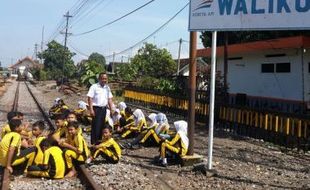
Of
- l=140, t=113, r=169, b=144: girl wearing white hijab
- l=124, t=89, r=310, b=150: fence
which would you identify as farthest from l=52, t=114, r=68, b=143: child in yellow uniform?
l=124, t=89, r=310, b=150: fence

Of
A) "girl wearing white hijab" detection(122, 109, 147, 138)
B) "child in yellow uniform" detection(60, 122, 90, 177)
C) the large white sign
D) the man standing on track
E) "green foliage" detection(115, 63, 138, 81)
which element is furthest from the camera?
"green foliage" detection(115, 63, 138, 81)

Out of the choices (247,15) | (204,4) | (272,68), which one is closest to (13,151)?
(204,4)

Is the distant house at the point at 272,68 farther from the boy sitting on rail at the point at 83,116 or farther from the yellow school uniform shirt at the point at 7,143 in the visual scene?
the yellow school uniform shirt at the point at 7,143

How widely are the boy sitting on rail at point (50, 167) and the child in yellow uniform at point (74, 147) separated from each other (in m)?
0.31

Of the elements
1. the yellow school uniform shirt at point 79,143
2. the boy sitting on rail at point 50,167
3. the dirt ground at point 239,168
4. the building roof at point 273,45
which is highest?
A: the building roof at point 273,45

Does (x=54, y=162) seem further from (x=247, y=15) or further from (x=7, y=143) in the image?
(x=247, y=15)

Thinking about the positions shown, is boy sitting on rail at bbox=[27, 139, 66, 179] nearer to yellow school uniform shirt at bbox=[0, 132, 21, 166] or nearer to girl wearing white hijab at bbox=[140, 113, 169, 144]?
yellow school uniform shirt at bbox=[0, 132, 21, 166]

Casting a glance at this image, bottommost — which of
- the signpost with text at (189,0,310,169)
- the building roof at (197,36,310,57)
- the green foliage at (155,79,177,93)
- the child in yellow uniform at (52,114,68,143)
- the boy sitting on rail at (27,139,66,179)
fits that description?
the boy sitting on rail at (27,139,66,179)

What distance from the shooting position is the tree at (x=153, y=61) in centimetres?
4750

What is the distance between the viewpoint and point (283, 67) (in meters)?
19.0

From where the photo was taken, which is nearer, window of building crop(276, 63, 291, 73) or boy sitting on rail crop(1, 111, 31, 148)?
boy sitting on rail crop(1, 111, 31, 148)

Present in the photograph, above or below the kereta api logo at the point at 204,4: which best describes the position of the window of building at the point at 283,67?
below

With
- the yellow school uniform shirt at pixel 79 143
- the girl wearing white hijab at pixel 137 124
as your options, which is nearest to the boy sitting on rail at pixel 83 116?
the girl wearing white hijab at pixel 137 124

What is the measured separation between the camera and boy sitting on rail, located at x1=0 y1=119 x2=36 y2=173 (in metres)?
8.05
